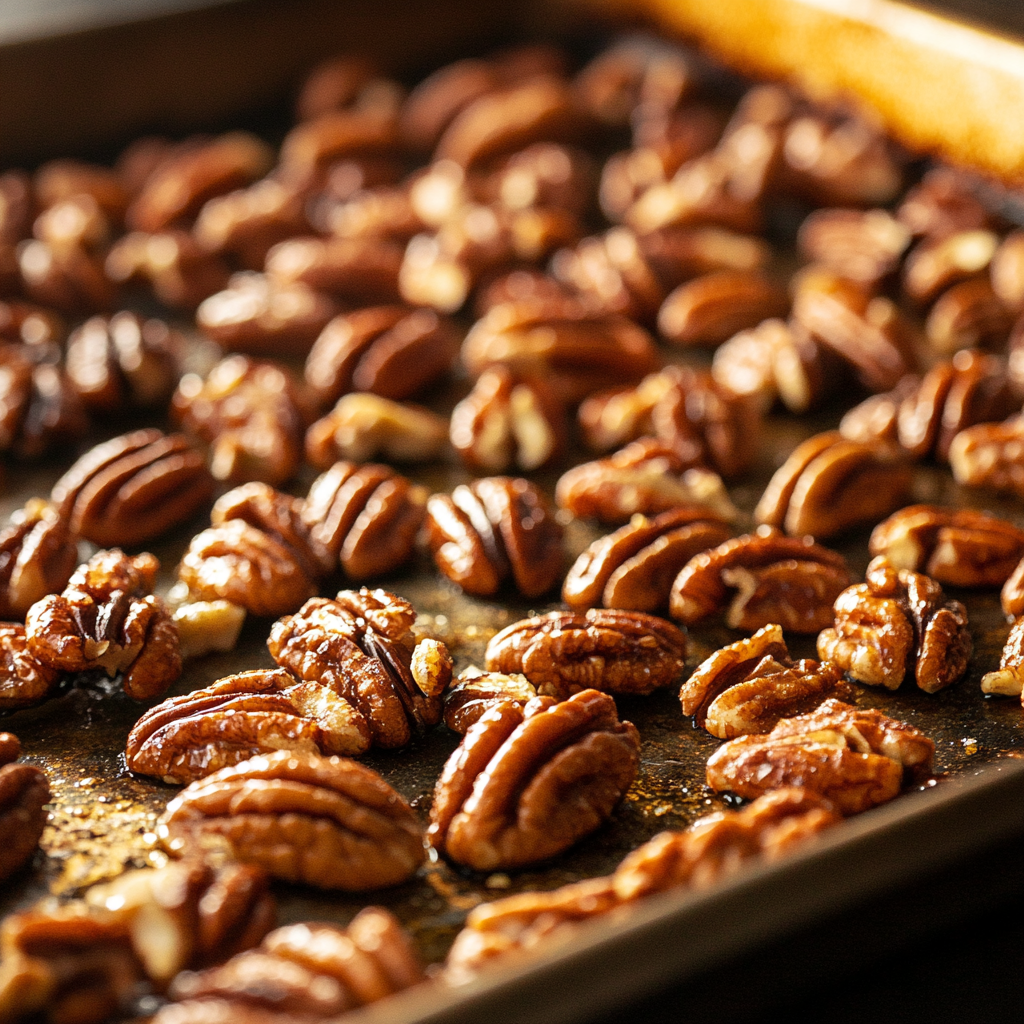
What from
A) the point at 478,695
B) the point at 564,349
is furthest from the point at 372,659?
the point at 564,349

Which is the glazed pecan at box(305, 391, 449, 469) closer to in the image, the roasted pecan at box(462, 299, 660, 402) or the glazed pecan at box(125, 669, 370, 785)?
→ the roasted pecan at box(462, 299, 660, 402)

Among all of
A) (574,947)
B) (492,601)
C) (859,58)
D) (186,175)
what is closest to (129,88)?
(186,175)

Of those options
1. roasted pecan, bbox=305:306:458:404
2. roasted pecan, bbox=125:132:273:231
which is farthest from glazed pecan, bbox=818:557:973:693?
roasted pecan, bbox=125:132:273:231

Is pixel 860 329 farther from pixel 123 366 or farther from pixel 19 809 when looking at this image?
pixel 19 809

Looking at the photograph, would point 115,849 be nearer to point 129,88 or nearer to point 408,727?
point 408,727

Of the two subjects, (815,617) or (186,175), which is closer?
(815,617)
